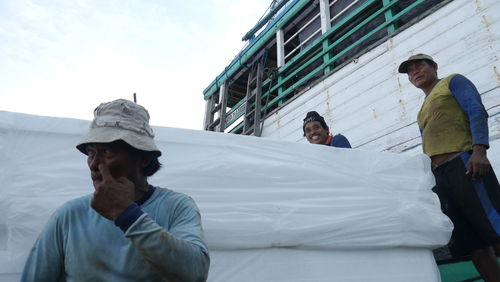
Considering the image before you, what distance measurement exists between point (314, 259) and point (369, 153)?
2.35 ft

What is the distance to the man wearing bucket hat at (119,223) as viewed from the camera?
2.77ft

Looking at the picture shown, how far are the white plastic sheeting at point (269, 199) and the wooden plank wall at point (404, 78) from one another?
60.7 inches

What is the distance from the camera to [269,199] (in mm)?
1612

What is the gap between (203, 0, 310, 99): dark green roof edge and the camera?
581cm

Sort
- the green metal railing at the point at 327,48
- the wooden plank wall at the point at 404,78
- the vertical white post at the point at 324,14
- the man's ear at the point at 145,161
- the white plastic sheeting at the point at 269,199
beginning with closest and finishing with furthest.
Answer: the man's ear at the point at 145,161 → the white plastic sheeting at the point at 269,199 → the wooden plank wall at the point at 404,78 → the green metal railing at the point at 327,48 → the vertical white post at the point at 324,14

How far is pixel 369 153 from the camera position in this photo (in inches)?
77.4

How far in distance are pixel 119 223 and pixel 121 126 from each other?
1.01 feet

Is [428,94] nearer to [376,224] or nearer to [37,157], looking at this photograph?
[376,224]

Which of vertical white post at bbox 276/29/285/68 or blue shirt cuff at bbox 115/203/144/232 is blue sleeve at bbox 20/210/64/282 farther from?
vertical white post at bbox 276/29/285/68

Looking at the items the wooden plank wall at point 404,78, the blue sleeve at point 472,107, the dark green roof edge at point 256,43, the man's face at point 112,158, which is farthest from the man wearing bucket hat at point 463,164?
the dark green roof edge at point 256,43

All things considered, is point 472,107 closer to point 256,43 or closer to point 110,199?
point 110,199

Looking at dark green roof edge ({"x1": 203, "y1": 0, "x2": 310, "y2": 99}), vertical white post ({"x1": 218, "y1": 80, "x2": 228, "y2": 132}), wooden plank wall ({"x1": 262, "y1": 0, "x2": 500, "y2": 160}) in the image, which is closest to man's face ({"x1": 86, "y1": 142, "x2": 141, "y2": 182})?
wooden plank wall ({"x1": 262, "y1": 0, "x2": 500, "y2": 160})

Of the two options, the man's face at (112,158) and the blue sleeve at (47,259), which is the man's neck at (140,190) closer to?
the man's face at (112,158)

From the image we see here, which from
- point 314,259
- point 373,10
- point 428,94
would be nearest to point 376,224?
point 314,259
